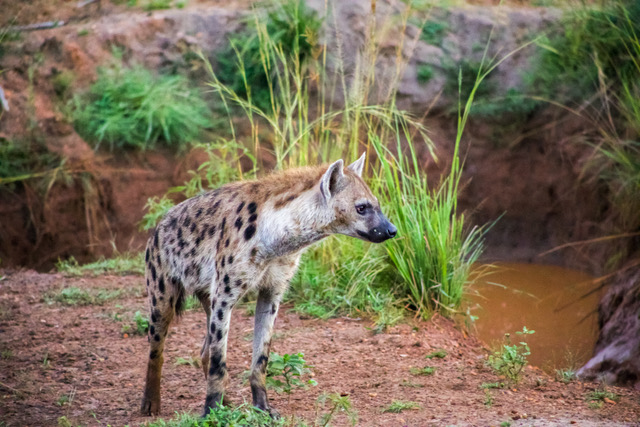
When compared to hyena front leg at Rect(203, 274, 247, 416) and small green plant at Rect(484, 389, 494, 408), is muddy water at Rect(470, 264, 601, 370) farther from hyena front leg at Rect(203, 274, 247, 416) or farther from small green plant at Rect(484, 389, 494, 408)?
hyena front leg at Rect(203, 274, 247, 416)

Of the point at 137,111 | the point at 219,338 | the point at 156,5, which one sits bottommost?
the point at 219,338

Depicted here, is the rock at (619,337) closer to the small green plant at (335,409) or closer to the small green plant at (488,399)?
the small green plant at (488,399)

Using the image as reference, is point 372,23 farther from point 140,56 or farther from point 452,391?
point 140,56

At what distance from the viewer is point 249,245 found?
3.30m

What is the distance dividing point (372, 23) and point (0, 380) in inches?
125

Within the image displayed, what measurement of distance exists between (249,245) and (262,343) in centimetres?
47

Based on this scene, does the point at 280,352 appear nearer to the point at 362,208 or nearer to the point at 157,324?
the point at 157,324

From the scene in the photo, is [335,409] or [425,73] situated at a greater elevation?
[425,73]

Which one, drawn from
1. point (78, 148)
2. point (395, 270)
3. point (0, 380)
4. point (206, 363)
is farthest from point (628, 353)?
point (78, 148)

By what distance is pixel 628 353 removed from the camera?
460 cm

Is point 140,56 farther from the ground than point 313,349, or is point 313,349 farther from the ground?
point 140,56

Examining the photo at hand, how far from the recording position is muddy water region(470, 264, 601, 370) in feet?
16.9

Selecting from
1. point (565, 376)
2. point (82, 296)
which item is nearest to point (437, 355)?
point (565, 376)

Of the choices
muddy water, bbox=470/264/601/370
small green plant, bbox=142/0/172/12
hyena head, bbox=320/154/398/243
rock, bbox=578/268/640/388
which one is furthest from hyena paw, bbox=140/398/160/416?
small green plant, bbox=142/0/172/12
